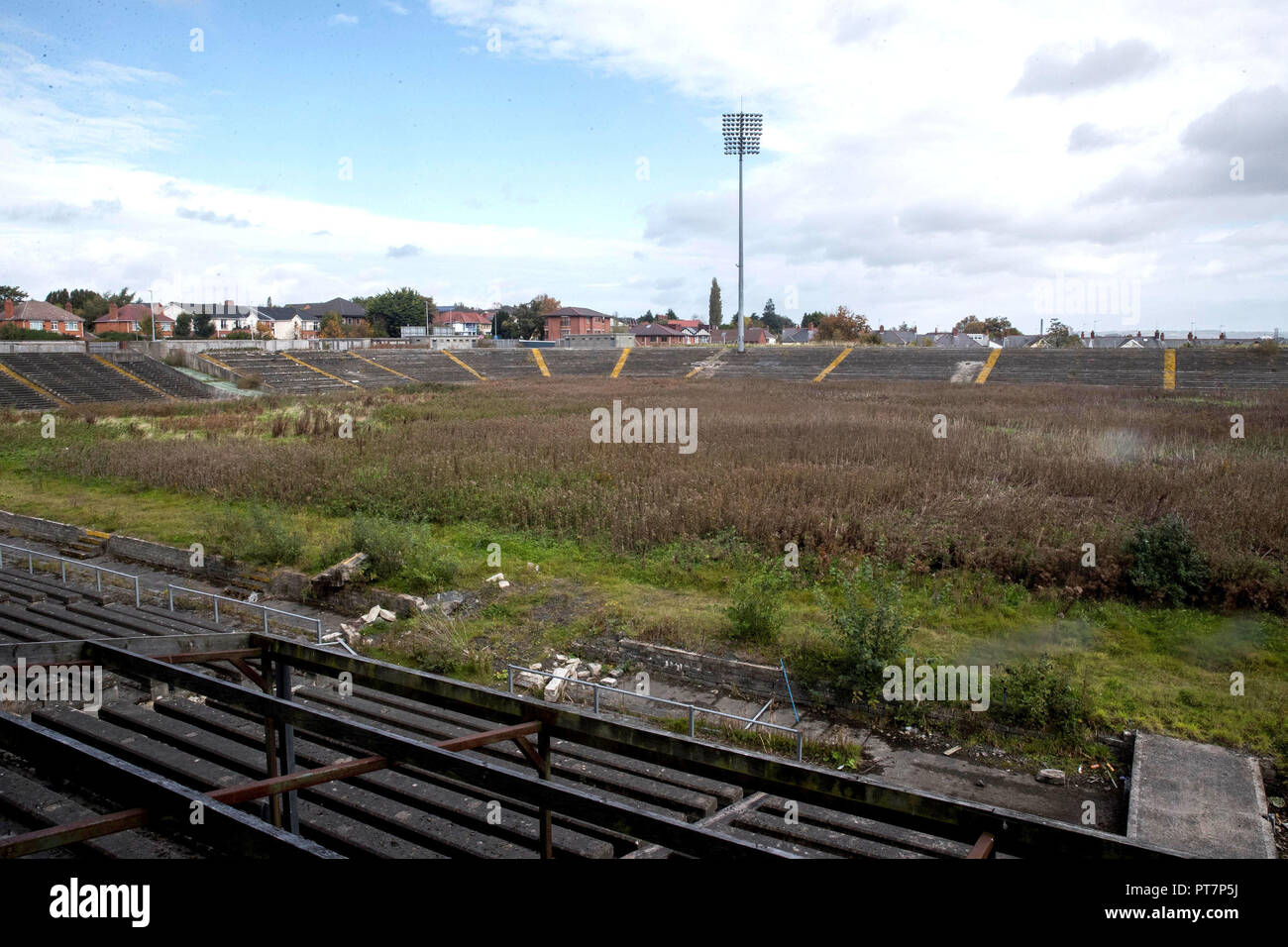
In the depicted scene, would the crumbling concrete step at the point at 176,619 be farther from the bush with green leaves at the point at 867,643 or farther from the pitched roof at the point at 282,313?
the pitched roof at the point at 282,313

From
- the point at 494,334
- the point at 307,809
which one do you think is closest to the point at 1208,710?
the point at 307,809

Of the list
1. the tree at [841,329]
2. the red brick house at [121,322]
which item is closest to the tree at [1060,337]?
the tree at [841,329]

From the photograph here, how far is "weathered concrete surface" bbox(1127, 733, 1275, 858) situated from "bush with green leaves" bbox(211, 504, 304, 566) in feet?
39.7

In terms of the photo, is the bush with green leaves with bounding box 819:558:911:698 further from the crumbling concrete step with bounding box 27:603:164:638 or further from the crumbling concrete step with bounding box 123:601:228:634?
the crumbling concrete step with bounding box 27:603:164:638

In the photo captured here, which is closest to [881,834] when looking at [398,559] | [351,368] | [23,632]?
[23,632]

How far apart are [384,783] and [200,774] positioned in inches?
40.3

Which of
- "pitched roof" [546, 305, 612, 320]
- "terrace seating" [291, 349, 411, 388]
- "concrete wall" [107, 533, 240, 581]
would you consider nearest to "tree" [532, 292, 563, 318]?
"pitched roof" [546, 305, 612, 320]

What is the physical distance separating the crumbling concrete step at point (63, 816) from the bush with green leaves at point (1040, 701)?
721 centimetres

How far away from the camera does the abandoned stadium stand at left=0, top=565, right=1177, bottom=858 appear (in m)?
2.68

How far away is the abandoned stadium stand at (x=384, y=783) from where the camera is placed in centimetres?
268

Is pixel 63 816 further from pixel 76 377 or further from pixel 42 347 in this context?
pixel 42 347

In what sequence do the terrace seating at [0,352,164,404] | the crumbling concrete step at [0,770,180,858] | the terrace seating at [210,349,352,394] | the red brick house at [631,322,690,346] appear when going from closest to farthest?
the crumbling concrete step at [0,770,180,858] → the terrace seating at [0,352,164,404] → the terrace seating at [210,349,352,394] → the red brick house at [631,322,690,346]

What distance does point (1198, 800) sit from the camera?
6.59m

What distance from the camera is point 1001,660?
30.6 ft
